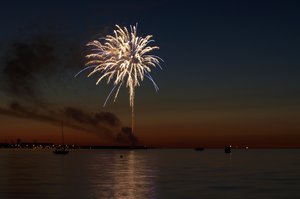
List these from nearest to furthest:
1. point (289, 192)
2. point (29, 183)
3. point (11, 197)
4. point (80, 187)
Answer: point (11, 197)
point (289, 192)
point (80, 187)
point (29, 183)

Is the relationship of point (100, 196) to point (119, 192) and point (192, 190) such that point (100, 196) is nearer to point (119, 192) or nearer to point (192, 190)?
point (119, 192)

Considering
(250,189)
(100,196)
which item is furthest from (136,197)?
(250,189)

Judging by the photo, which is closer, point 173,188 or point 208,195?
point 208,195

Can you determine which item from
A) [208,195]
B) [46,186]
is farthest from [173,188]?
[46,186]

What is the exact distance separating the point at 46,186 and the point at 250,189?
26.7 meters

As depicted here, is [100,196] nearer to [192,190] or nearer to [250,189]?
[192,190]

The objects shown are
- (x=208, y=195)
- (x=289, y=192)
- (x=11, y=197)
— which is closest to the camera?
(x=11, y=197)

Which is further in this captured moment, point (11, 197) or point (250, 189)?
point (250, 189)

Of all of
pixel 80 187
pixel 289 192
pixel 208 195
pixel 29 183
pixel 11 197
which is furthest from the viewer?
pixel 29 183

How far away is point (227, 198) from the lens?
53.7m

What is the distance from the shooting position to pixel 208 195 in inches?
2217

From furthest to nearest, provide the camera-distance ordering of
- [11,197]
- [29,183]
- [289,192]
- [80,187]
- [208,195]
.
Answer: [29,183], [80,187], [289,192], [208,195], [11,197]

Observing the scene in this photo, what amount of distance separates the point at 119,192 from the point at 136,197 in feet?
15.1

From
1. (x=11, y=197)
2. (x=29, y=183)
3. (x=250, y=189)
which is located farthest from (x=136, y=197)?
(x=29, y=183)
